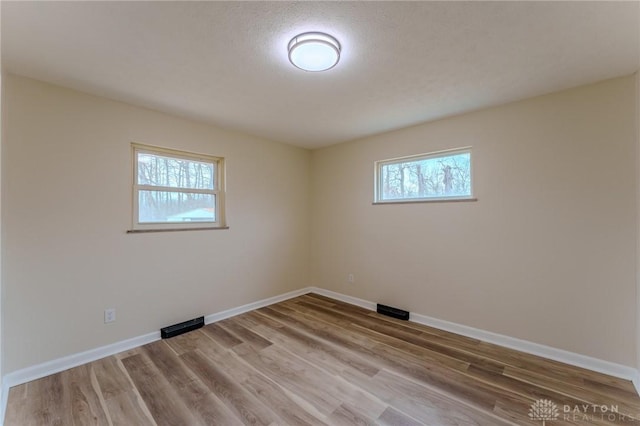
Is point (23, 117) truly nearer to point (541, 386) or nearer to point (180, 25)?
point (180, 25)

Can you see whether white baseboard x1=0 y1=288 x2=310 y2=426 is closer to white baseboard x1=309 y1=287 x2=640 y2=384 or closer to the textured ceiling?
the textured ceiling

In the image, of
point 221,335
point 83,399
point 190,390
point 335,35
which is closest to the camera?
point 335,35

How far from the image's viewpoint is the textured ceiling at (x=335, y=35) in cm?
146

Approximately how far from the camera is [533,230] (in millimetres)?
2498

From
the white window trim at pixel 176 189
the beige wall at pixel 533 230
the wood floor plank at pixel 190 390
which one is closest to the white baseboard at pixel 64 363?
the wood floor plank at pixel 190 390

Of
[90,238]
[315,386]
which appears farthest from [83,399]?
[315,386]

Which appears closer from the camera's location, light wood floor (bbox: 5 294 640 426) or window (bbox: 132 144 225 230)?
light wood floor (bbox: 5 294 640 426)

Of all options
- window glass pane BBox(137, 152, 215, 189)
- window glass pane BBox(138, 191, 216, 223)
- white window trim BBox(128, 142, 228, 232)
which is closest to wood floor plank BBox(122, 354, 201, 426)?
white window trim BBox(128, 142, 228, 232)

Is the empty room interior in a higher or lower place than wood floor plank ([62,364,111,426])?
higher

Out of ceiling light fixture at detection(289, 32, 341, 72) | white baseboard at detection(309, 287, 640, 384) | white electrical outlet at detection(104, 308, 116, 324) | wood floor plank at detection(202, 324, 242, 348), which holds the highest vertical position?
ceiling light fixture at detection(289, 32, 341, 72)

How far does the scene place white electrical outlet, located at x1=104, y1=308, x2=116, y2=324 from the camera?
2.49m

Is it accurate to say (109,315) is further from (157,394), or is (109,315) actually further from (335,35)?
(335,35)

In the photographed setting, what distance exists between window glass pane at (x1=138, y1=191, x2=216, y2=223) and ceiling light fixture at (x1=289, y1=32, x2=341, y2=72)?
2091 millimetres

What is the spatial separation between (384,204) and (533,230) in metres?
1.60
